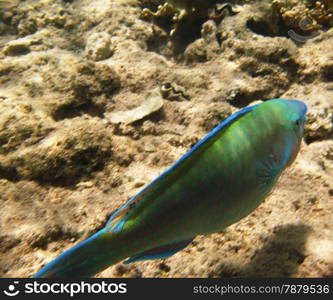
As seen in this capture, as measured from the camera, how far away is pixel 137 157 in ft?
8.86

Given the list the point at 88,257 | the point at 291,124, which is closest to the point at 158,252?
the point at 88,257

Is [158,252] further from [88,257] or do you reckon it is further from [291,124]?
[291,124]

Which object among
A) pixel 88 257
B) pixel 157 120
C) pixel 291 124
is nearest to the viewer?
pixel 88 257

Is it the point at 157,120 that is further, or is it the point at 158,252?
the point at 157,120

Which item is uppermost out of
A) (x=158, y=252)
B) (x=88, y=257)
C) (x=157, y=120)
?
(x=88, y=257)

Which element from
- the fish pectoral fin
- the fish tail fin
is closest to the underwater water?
the fish pectoral fin

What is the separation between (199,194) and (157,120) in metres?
1.84

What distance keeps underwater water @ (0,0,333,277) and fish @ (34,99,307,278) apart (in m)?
0.64

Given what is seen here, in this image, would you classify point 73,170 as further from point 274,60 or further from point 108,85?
point 274,60

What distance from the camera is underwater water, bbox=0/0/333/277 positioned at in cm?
201

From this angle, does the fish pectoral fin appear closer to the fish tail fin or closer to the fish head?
the fish tail fin

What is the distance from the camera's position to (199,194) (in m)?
1.37

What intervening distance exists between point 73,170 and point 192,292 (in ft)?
4.69

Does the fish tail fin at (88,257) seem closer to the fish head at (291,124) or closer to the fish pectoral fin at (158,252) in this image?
the fish pectoral fin at (158,252)
